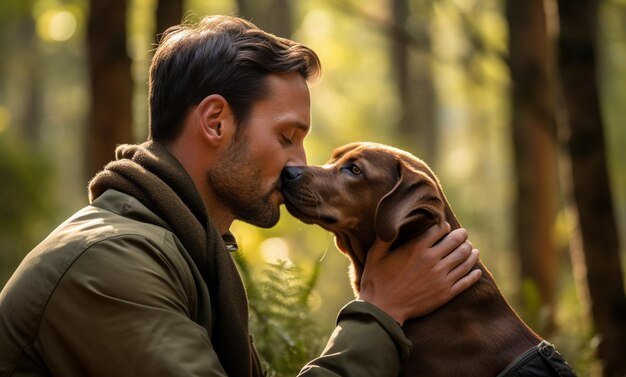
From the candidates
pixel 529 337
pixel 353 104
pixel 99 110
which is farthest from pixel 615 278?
pixel 353 104

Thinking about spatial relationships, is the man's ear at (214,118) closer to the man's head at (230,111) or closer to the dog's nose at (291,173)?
the man's head at (230,111)

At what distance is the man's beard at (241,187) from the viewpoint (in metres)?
4.09

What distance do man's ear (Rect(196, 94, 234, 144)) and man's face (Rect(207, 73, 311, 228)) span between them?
71 mm

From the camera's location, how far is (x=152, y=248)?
3.38 m

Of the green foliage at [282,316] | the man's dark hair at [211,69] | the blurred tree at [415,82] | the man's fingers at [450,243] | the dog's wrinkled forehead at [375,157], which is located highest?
the man's dark hair at [211,69]

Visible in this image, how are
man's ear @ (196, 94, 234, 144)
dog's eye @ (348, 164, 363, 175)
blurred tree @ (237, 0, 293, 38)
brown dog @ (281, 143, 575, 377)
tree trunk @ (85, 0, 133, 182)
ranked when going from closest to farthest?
1. man's ear @ (196, 94, 234, 144)
2. brown dog @ (281, 143, 575, 377)
3. dog's eye @ (348, 164, 363, 175)
4. tree trunk @ (85, 0, 133, 182)
5. blurred tree @ (237, 0, 293, 38)

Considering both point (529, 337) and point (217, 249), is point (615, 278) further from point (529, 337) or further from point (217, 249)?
point (217, 249)

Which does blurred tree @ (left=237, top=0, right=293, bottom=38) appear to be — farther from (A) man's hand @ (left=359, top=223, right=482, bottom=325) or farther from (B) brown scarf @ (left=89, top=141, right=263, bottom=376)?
(B) brown scarf @ (left=89, top=141, right=263, bottom=376)

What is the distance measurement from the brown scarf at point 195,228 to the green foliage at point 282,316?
1.76 metres

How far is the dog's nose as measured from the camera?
4.42m

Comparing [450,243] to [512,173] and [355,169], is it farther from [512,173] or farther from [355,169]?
[512,173]

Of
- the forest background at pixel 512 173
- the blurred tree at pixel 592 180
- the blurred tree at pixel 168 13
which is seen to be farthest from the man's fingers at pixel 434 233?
the blurred tree at pixel 168 13

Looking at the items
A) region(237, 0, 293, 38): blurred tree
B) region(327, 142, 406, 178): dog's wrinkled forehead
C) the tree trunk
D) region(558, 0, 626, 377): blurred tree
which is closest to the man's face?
region(327, 142, 406, 178): dog's wrinkled forehead

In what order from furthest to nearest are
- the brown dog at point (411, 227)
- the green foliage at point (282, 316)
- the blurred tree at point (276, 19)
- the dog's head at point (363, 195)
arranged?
the blurred tree at point (276, 19) < the green foliage at point (282, 316) < the dog's head at point (363, 195) < the brown dog at point (411, 227)
